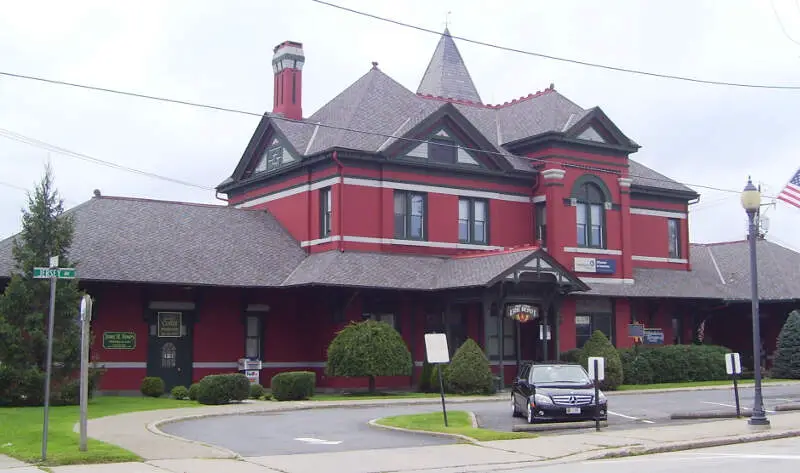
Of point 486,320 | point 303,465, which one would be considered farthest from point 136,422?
point 486,320

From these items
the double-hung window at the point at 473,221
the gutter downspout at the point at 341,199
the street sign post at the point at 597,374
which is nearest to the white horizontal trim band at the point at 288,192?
the gutter downspout at the point at 341,199

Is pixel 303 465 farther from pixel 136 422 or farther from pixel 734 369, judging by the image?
pixel 734 369

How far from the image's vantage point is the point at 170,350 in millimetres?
33719

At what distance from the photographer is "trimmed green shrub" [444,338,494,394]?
32531 mm

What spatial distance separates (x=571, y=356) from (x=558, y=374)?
13.5 m

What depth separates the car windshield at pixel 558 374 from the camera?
23094mm

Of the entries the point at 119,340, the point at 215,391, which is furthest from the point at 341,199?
the point at 215,391

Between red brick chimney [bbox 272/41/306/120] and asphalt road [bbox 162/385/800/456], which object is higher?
red brick chimney [bbox 272/41/306/120]

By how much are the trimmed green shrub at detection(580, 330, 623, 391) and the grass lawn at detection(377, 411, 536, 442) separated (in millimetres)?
12050

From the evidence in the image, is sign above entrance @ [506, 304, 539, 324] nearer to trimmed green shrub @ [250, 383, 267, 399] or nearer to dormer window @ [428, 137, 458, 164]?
dormer window @ [428, 137, 458, 164]

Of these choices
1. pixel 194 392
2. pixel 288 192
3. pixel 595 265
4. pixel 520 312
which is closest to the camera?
pixel 194 392

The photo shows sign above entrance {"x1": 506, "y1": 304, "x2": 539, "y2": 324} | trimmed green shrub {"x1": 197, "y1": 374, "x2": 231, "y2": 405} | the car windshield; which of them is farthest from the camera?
sign above entrance {"x1": 506, "y1": 304, "x2": 539, "y2": 324}

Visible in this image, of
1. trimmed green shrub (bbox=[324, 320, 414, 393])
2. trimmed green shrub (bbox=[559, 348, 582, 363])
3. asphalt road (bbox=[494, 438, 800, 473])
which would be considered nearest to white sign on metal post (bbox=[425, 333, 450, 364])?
asphalt road (bbox=[494, 438, 800, 473])

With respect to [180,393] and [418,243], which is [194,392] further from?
[418,243]
